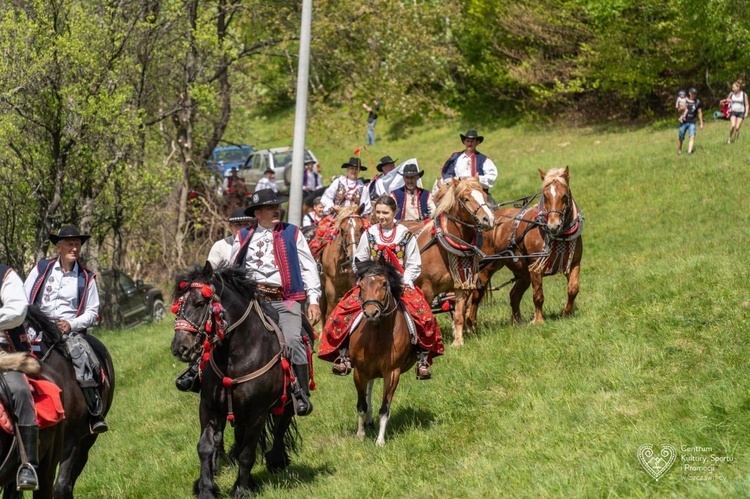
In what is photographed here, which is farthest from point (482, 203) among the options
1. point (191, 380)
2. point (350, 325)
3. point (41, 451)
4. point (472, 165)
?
point (41, 451)

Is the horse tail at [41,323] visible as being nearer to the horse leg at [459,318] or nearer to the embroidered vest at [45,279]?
the embroidered vest at [45,279]

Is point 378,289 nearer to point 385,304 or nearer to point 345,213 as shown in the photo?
point 385,304

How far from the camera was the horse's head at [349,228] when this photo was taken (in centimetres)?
1587

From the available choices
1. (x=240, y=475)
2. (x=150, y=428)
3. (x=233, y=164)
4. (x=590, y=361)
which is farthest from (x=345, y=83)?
(x=240, y=475)

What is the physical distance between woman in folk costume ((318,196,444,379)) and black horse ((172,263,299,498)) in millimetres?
1296

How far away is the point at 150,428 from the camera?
44.8 ft

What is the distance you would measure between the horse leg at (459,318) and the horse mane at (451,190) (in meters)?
1.19

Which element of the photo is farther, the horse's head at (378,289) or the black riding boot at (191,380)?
the horse's head at (378,289)

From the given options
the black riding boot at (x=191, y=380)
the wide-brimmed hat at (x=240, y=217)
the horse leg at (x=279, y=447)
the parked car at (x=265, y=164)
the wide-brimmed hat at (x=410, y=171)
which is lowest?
the parked car at (x=265, y=164)

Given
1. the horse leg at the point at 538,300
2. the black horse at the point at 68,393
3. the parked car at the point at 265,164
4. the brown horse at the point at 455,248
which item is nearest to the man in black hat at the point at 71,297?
the black horse at the point at 68,393

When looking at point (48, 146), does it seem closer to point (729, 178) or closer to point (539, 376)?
point (539, 376)

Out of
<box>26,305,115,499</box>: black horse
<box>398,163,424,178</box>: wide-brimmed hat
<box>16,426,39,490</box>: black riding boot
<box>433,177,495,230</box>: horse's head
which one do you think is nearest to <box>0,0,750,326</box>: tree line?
<box>398,163,424,178</box>: wide-brimmed hat

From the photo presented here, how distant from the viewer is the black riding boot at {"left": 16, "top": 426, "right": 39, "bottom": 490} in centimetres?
801

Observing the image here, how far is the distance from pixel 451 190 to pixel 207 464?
6.69 m
